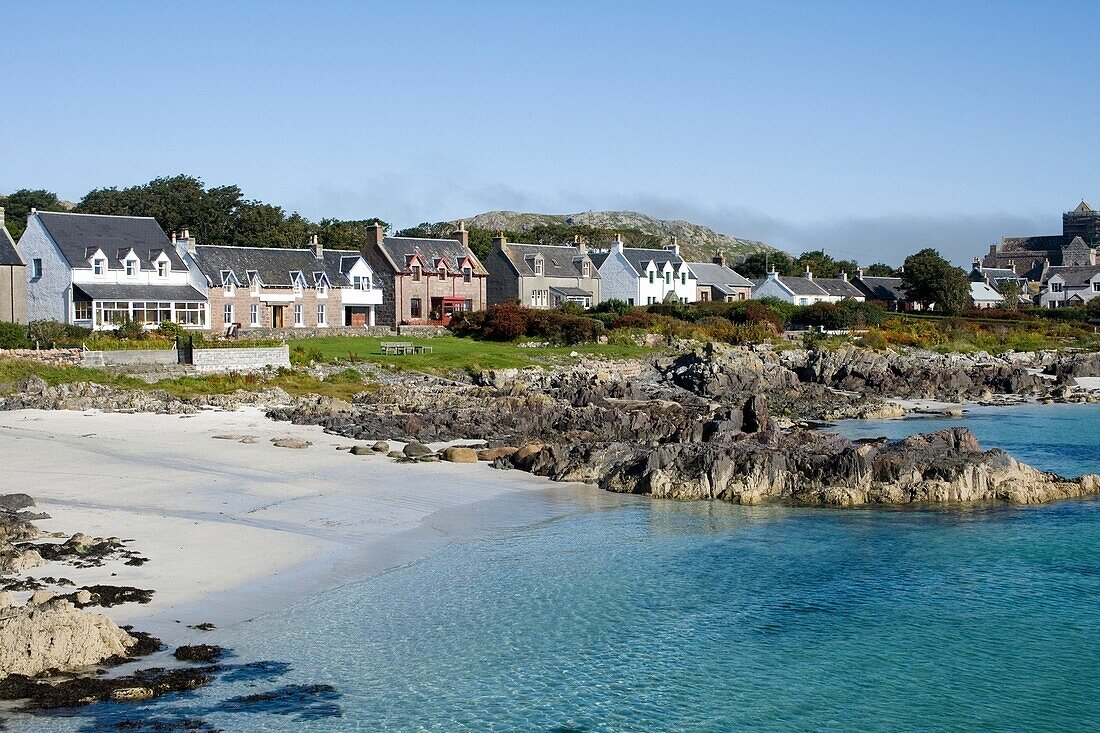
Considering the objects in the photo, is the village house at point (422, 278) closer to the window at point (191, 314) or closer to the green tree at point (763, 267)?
the window at point (191, 314)

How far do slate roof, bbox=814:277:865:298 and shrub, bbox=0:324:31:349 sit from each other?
7258 centimetres

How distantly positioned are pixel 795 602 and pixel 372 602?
699cm

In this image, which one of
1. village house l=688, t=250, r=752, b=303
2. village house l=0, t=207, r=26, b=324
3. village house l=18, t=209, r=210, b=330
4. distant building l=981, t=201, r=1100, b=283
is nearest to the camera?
village house l=0, t=207, r=26, b=324

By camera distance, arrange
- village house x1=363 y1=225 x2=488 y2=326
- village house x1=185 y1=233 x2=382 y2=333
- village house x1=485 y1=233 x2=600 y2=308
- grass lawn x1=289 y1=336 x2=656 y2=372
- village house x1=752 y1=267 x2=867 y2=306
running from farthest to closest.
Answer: village house x1=752 y1=267 x2=867 y2=306
village house x1=485 y1=233 x2=600 y2=308
village house x1=363 y1=225 x2=488 y2=326
village house x1=185 y1=233 x2=382 y2=333
grass lawn x1=289 y1=336 x2=656 y2=372

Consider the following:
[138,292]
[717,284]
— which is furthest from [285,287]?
[717,284]

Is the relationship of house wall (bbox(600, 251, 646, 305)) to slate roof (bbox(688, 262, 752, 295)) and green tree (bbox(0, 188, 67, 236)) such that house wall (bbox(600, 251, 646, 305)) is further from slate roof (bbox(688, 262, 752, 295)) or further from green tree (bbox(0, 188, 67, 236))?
green tree (bbox(0, 188, 67, 236))

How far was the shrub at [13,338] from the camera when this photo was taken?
4594 cm

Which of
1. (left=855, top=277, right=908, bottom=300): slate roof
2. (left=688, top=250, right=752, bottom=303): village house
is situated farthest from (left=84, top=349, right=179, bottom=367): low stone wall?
(left=855, top=277, right=908, bottom=300): slate roof

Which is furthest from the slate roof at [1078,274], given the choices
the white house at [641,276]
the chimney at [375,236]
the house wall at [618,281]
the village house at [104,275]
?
the village house at [104,275]

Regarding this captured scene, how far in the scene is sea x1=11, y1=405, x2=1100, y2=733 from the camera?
42.7 feet

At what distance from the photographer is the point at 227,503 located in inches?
903

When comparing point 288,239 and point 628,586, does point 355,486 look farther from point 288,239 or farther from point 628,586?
point 288,239

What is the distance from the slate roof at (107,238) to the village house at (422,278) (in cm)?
1490

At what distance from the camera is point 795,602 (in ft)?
57.9
